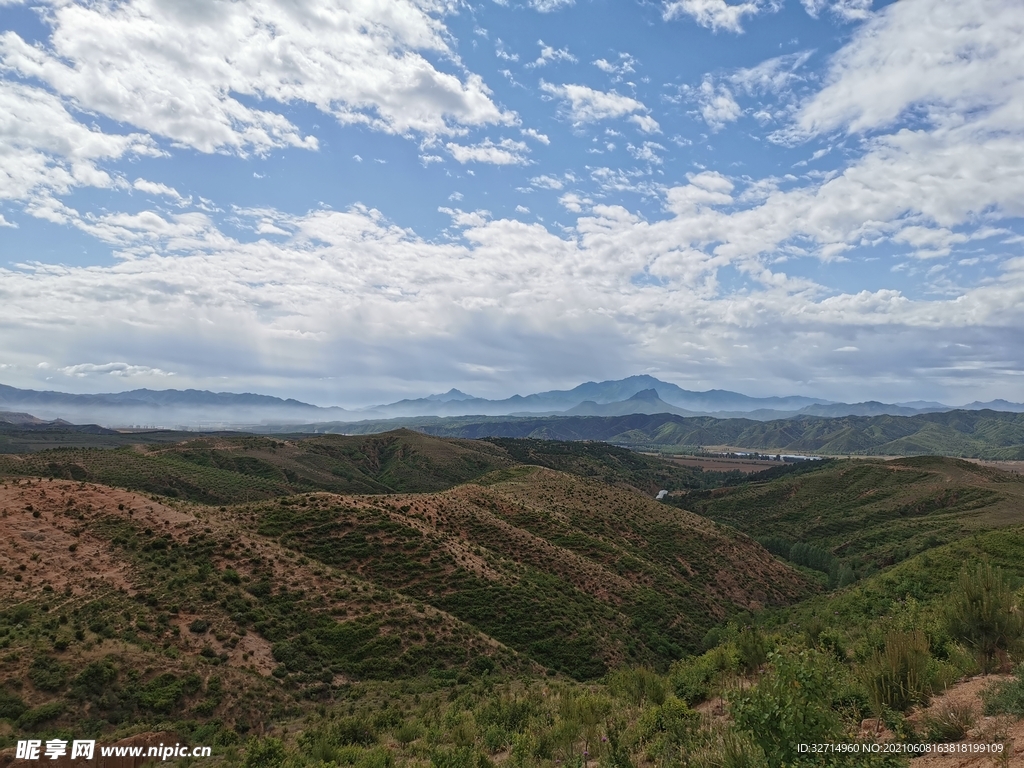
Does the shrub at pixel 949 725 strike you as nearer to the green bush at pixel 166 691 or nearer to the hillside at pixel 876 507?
the green bush at pixel 166 691

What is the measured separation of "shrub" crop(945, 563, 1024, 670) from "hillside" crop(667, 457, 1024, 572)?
71.7 m

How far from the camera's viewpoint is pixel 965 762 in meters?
6.11

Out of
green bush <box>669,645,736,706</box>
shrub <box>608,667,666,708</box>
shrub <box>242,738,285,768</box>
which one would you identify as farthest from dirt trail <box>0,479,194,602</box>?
green bush <box>669,645,736,706</box>

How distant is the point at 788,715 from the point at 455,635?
84.9 ft

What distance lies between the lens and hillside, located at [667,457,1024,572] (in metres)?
78.4

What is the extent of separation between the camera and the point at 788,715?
19.7 ft

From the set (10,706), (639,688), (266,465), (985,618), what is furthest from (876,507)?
(266,465)

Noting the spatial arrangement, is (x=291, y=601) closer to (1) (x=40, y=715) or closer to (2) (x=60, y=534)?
(1) (x=40, y=715)

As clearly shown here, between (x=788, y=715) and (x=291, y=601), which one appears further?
(x=291, y=601)

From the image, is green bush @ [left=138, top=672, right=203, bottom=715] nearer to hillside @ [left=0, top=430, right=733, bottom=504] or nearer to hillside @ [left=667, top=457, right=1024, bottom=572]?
hillside @ [left=0, top=430, right=733, bottom=504]

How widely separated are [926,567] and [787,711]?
3568 cm

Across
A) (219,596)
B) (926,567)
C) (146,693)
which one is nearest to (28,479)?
(219,596)

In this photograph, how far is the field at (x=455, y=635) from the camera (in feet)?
29.7

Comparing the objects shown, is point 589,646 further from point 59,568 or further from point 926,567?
point 59,568
